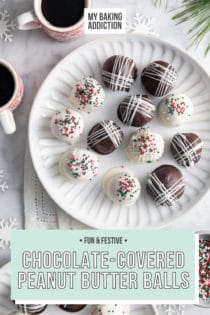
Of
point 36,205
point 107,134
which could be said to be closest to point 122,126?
point 107,134

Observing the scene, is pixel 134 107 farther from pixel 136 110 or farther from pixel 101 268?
pixel 101 268

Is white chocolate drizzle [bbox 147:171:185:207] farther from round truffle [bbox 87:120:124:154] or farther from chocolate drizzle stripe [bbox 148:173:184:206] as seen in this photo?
round truffle [bbox 87:120:124:154]

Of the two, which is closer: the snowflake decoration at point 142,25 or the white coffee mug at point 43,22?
the white coffee mug at point 43,22

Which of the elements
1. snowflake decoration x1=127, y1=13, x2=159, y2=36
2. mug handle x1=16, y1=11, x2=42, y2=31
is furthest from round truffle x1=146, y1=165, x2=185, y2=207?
mug handle x1=16, y1=11, x2=42, y2=31

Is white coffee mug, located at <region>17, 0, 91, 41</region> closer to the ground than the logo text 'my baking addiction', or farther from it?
farther from it

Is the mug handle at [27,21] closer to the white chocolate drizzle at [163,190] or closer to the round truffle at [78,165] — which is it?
the round truffle at [78,165]

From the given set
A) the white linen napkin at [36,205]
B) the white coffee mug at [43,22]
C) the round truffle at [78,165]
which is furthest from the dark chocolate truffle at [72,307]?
the white coffee mug at [43,22]
